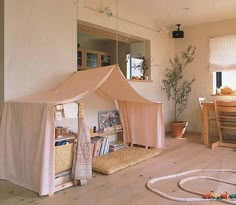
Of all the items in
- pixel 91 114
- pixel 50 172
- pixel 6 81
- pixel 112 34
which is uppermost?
pixel 112 34

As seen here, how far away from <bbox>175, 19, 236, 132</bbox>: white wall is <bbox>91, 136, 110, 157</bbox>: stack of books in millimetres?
2607

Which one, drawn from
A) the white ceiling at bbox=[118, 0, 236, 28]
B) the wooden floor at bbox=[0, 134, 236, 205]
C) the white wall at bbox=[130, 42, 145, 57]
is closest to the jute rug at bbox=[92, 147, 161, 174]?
the wooden floor at bbox=[0, 134, 236, 205]

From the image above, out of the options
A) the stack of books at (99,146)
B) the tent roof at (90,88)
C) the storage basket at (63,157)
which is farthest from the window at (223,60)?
the storage basket at (63,157)

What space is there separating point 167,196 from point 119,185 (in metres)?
0.53

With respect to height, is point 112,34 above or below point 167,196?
above

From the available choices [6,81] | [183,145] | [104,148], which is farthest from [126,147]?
[6,81]

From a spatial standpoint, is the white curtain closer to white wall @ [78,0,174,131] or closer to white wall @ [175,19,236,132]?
white wall @ [175,19,236,132]

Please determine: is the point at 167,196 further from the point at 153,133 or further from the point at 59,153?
the point at 153,133

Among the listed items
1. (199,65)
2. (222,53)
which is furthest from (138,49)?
(222,53)

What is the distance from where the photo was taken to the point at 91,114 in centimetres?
385

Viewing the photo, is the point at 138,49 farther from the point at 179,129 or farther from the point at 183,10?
the point at 179,129

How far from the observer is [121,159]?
334 centimetres

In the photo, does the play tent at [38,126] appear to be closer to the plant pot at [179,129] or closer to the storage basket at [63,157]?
the storage basket at [63,157]

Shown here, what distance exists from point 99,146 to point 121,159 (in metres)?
0.42
